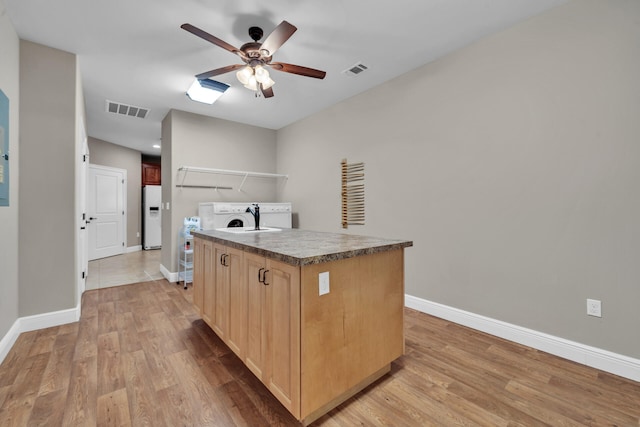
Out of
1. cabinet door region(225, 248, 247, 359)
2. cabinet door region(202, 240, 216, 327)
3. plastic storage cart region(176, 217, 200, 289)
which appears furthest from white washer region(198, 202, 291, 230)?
cabinet door region(225, 248, 247, 359)

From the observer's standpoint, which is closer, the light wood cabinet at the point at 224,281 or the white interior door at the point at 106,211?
the light wood cabinet at the point at 224,281

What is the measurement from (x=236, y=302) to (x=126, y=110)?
13.1 ft

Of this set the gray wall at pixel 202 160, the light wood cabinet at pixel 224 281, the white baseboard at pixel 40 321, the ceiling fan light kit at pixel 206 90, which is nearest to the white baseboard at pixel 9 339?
the white baseboard at pixel 40 321

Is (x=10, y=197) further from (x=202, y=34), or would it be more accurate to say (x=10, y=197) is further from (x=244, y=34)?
(x=244, y=34)

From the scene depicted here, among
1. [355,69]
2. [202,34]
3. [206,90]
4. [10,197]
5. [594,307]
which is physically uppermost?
[355,69]

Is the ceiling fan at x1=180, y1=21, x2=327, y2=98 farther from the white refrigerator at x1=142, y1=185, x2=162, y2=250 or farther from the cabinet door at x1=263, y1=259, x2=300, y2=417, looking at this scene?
the white refrigerator at x1=142, y1=185, x2=162, y2=250

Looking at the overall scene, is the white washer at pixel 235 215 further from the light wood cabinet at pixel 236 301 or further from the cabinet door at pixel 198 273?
the light wood cabinet at pixel 236 301

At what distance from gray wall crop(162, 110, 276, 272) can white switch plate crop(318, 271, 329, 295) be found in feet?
11.6

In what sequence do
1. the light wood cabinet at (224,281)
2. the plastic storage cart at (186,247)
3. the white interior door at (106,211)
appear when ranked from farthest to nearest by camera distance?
the white interior door at (106,211)
the plastic storage cart at (186,247)
the light wood cabinet at (224,281)

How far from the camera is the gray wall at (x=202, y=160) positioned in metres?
4.22

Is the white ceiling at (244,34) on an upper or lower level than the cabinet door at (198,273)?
upper

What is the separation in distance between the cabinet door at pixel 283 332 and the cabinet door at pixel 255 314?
59mm

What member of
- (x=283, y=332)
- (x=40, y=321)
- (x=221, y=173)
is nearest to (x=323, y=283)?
(x=283, y=332)

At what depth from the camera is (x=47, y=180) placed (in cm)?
263
